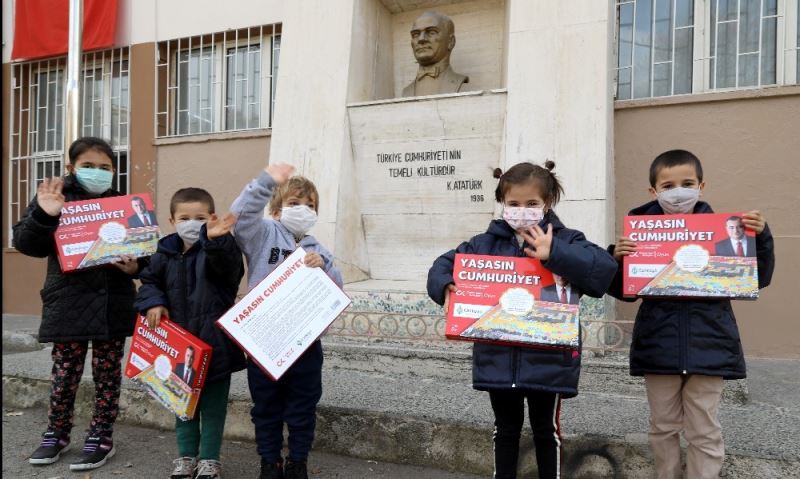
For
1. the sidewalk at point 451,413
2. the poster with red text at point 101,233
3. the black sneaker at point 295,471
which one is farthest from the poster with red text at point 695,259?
Answer: the poster with red text at point 101,233

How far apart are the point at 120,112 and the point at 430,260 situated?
5.31m

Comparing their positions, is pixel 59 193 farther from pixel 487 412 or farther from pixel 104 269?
pixel 487 412

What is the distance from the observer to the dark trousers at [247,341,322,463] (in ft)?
9.15

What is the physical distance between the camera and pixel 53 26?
27.2ft

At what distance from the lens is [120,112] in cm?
830

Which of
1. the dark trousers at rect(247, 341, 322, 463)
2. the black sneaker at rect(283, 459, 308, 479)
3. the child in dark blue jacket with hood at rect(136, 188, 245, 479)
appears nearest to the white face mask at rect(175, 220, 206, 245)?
the child in dark blue jacket with hood at rect(136, 188, 245, 479)

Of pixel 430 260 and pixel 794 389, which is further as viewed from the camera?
pixel 430 260

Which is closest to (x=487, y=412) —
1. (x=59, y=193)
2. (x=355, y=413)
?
(x=355, y=413)

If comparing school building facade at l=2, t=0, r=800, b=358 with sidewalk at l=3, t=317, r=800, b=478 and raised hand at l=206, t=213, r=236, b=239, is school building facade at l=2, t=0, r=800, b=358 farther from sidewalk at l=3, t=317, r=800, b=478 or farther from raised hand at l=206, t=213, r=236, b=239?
raised hand at l=206, t=213, r=236, b=239

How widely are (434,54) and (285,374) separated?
398cm

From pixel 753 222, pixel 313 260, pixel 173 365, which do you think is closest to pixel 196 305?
pixel 173 365

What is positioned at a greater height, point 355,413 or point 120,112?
point 120,112

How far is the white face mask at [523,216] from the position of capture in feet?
7.67

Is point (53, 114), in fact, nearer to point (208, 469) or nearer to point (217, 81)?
point (217, 81)
